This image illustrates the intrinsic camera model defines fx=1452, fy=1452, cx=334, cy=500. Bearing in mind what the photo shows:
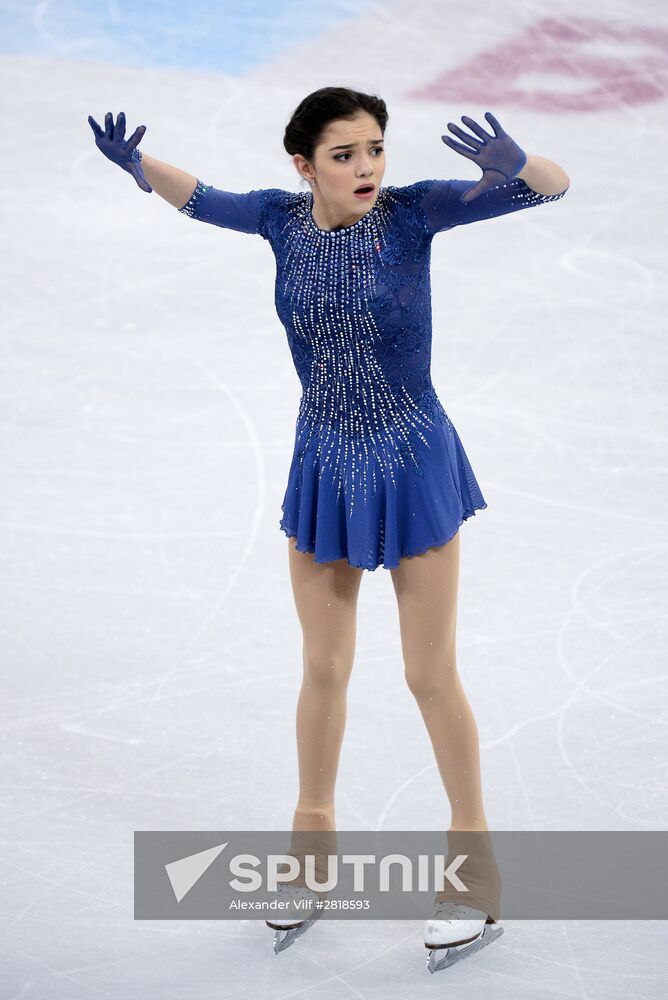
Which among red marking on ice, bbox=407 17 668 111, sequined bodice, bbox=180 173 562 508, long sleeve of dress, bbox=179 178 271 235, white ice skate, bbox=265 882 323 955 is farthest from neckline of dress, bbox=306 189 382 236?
red marking on ice, bbox=407 17 668 111

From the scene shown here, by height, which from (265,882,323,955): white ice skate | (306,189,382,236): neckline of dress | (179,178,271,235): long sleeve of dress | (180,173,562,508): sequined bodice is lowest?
(265,882,323,955): white ice skate

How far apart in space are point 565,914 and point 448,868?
251mm

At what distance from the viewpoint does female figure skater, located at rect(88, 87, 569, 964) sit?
2.63 m

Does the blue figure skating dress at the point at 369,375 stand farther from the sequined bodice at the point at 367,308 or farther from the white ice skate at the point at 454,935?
the white ice skate at the point at 454,935

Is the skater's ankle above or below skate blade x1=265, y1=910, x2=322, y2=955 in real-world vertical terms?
above

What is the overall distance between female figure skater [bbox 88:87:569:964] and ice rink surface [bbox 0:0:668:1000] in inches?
15.0

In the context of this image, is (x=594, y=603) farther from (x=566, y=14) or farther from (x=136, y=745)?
(x=566, y=14)

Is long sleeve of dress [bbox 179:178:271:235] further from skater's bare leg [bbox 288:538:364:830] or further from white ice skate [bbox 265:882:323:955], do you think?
white ice skate [bbox 265:882:323:955]

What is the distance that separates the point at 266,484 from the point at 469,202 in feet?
7.42

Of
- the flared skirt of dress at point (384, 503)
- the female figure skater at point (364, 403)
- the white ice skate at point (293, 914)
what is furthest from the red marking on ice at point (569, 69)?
the white ice skate at point (293, 914)

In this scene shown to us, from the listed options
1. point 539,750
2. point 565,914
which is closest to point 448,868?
point 565,914

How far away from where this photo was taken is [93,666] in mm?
3816

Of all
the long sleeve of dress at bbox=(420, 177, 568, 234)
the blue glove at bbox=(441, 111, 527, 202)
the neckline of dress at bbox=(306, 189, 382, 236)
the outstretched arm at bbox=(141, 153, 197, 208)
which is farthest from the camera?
the outstretched arm at bbox=(141, 153, 197, 208)

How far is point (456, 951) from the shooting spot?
280 centimetres
